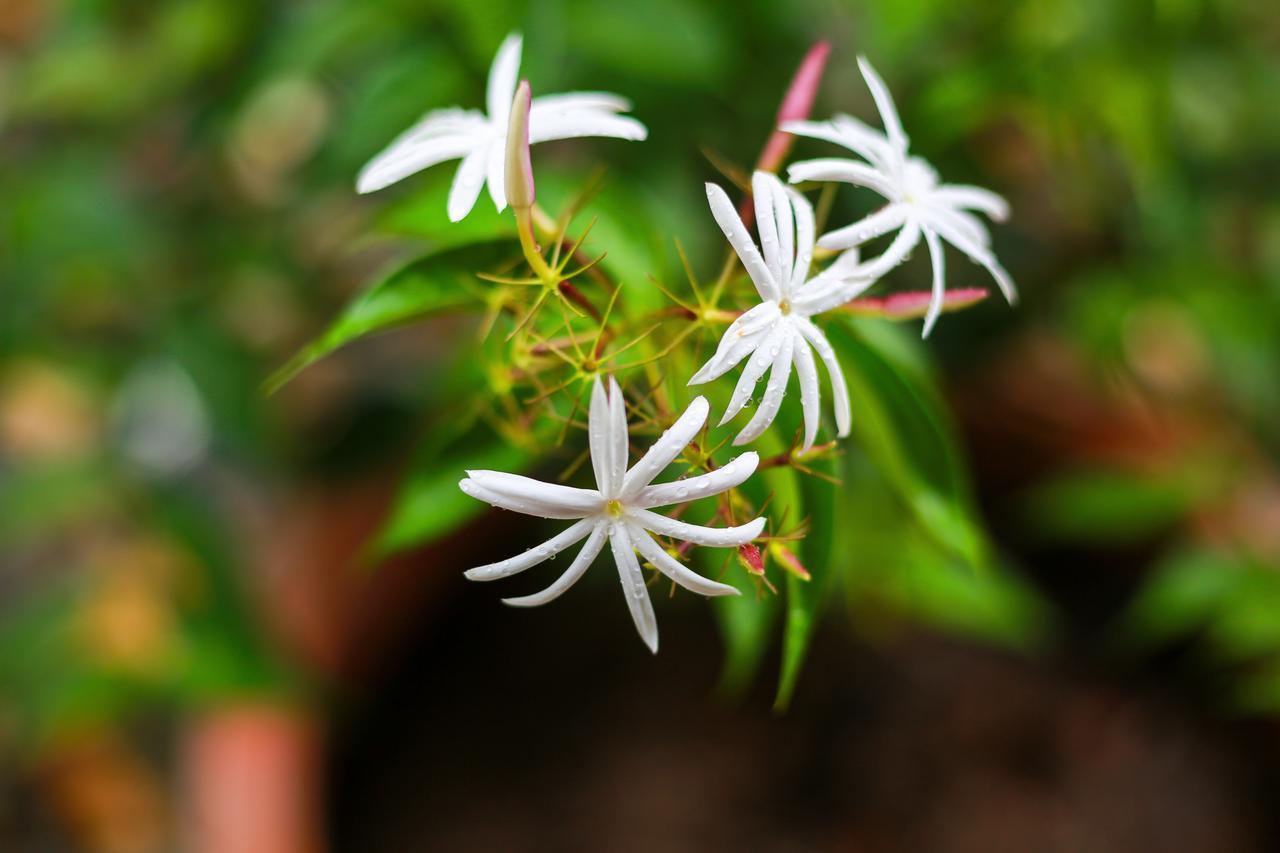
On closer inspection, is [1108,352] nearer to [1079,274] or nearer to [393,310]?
[1079,274]

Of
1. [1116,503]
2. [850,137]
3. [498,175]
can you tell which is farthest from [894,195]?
[1116,503]

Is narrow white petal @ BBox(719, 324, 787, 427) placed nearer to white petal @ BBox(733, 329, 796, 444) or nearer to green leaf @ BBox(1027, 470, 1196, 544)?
white petal @ BBox(733, 329, 796, 444)

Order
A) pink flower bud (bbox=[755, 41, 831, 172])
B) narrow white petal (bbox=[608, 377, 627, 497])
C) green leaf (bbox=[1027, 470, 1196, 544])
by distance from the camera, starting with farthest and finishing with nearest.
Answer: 1. green leaf (bbox=[1027, 470, 1196, 544])
2. pink flower bud (bbox=[755, 41, 831, 172])
3. narrow white petal (bbox=[608, 377, 627, 497])

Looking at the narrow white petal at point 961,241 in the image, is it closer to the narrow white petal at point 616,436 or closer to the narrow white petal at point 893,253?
the narrow white petal at point 893,253

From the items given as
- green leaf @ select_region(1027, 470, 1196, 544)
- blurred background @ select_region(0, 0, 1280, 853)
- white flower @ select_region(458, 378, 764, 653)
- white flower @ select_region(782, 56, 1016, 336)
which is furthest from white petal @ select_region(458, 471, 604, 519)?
green leaf @ select_region(1027, 470, 1196, 544)

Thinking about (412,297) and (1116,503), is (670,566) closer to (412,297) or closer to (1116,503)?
(412,297)

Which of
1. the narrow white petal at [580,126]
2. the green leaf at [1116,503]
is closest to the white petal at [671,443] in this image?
the narrow white petal at [580,126]
